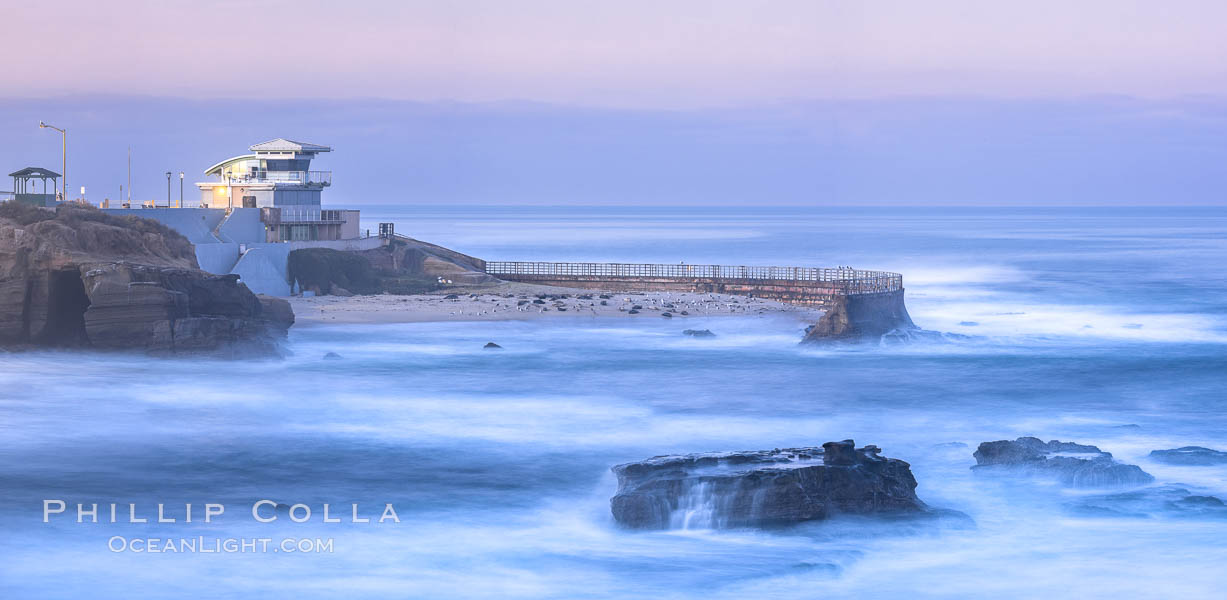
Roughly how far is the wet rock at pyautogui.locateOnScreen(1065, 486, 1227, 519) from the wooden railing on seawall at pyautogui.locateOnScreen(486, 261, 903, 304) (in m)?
→ 30.0

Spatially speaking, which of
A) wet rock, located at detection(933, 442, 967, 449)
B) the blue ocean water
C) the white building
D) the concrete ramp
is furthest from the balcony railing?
wet rock, located at detection(933, 442, 967, 449)

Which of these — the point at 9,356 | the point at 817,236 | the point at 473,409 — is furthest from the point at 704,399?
the point at 817,236

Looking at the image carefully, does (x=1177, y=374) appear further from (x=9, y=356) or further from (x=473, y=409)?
(x=9, y=356)

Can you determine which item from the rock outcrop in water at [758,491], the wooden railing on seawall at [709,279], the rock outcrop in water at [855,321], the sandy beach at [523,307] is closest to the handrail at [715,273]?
the wooden railing on seawall at [709,279]

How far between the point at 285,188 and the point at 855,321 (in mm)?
31703

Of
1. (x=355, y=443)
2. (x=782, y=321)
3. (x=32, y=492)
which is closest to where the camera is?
(x=32, y=492)

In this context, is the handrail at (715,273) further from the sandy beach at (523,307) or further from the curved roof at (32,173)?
the curved roof at (32,173)

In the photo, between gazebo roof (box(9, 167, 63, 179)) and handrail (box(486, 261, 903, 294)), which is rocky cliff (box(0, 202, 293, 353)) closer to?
gazebo roof (box(9, 167, 63, 179))

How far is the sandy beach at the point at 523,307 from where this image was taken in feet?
180

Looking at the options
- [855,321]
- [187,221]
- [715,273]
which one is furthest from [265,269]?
[855,321]

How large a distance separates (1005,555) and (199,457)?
56.8 feet

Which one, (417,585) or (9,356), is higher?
(9,356)

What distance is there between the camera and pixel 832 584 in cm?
2098

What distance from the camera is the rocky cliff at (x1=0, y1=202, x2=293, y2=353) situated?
1576 inches
